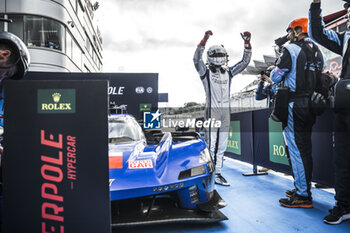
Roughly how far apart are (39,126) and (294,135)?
248cm

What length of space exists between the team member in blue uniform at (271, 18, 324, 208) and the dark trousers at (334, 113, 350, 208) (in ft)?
1.18

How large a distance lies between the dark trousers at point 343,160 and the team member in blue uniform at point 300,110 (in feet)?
1.18

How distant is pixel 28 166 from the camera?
116 cm

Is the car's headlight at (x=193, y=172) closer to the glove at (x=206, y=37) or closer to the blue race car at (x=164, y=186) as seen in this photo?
the blue race car at (x=164, y=186)

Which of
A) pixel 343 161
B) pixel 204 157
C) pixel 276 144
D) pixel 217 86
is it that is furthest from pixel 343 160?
pixel 217 86

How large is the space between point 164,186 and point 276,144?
9.10 ft

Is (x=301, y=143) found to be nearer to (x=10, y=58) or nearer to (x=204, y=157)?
(x=204, y=157)

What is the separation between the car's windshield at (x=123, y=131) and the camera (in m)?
2.98

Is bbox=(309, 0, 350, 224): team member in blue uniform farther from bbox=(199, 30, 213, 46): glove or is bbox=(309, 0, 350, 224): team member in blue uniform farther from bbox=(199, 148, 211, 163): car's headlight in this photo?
bbox=(199, 30, 213, 46): glove

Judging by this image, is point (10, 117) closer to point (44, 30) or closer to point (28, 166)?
point (28, 166)

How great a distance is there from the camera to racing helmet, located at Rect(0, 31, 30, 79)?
164 centimetres

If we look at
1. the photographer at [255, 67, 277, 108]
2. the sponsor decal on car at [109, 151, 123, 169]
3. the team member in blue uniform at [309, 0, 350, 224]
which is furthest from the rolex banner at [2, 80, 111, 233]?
the photographer at [255, 67, 277, 108]

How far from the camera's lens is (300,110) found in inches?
104

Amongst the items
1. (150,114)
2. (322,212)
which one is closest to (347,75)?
(322,212)
